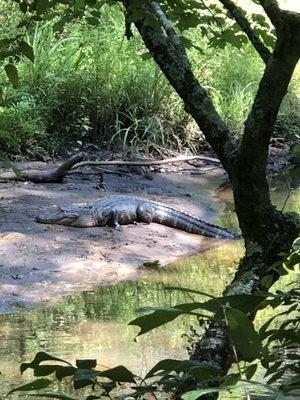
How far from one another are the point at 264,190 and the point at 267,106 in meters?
0.22

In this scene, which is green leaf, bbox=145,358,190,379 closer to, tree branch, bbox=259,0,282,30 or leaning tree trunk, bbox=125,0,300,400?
leaning tree trunk, bbox=125,0,300,400

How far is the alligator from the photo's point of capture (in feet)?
23.7

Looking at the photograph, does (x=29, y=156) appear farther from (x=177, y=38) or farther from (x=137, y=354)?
(x=177, y=38)

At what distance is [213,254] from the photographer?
284 inches

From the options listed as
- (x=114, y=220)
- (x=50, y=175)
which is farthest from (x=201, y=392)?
(x=50, y=175)

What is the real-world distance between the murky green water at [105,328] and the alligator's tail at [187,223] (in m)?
1.31

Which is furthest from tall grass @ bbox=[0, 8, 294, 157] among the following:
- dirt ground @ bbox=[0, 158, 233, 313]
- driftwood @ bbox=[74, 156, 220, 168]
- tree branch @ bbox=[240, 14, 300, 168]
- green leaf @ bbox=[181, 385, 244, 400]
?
green leaf @ bbox=[181, 385, 244, 400]

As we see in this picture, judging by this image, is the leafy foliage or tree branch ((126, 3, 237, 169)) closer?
the leafy foliage

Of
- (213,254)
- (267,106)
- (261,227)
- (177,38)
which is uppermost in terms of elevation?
(177,38)

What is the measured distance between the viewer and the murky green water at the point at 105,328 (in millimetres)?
4184

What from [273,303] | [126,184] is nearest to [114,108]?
[126,184]

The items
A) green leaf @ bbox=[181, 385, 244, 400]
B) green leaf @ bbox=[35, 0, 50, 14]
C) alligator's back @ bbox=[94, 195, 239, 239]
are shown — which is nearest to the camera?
green leaf @ bbox=[181, 385, 244, 400]

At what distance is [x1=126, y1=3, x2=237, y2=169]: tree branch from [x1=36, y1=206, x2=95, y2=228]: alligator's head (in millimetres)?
5318

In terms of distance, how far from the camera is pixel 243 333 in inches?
31.2
